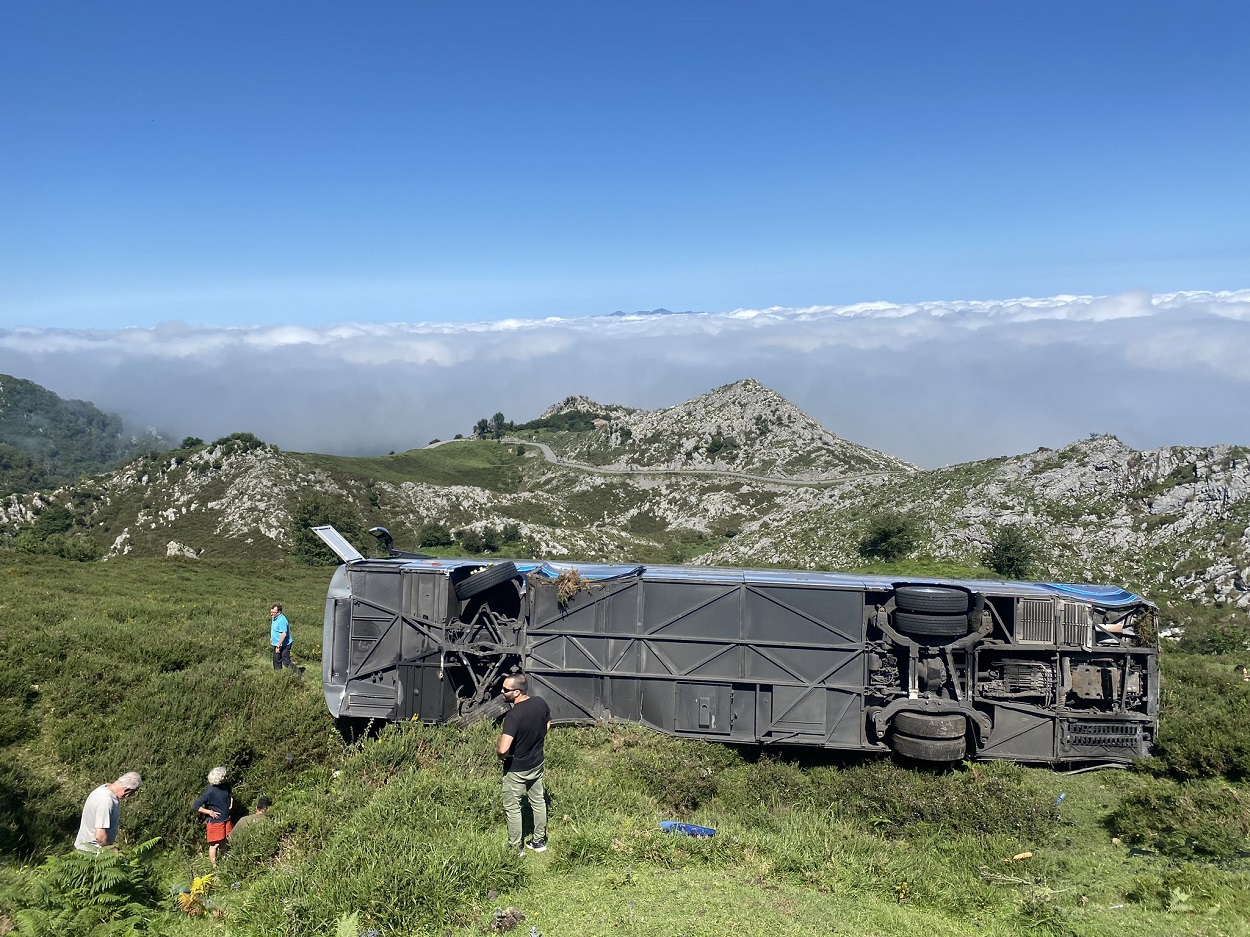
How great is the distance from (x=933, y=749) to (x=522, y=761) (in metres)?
6.93

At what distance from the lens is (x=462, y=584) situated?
1300 centimetres

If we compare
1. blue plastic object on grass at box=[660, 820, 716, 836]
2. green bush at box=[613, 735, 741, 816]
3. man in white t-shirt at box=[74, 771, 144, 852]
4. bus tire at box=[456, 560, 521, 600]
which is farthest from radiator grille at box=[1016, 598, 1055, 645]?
man in white t-shirt at box=[74, 771, 144, 852]

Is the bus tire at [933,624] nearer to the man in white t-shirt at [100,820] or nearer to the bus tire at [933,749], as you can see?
the bus tire at [933,749]

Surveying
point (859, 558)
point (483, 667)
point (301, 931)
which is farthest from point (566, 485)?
point (301, 931)

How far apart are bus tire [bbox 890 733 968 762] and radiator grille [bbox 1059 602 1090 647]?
101 inches

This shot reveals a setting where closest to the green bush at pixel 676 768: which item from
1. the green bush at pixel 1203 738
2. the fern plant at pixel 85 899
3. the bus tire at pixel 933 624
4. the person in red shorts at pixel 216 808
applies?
the bus tire at pixel 933 624

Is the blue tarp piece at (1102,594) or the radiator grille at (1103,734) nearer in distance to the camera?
the radiator grille at (1103,734)

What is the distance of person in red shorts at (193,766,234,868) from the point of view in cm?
937

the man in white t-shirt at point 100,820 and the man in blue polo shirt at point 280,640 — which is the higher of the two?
the man in white t-shirt at point 100,820

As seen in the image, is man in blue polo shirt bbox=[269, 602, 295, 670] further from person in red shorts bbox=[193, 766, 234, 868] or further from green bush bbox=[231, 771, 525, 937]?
green bush bbox=[231, 771, 525, 937]

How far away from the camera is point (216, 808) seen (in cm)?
941

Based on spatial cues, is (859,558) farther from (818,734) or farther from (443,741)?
(443,741)

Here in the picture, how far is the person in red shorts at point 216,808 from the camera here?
369 inches

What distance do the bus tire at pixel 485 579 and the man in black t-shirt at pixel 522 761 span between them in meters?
4.85
